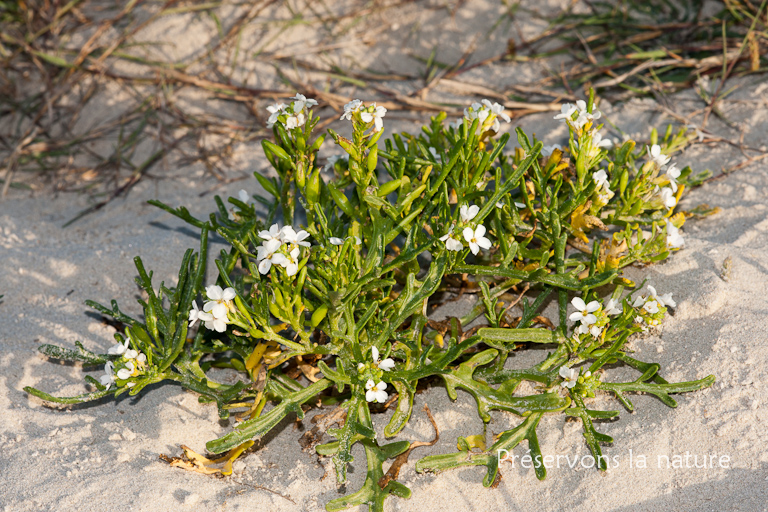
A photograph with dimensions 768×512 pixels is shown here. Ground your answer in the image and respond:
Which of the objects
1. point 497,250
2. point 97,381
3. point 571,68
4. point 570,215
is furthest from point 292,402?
point 571,68

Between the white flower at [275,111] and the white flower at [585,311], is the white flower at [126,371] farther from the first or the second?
the white flower at [585,311]

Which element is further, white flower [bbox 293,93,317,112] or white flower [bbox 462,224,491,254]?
white flower [bbox 293,93,317,112]

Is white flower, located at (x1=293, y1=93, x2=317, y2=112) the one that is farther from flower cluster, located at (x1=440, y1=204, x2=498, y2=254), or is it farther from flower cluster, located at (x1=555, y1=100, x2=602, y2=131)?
flower cluster, located at (x1=555, y1=100, x2=602, y2=131)

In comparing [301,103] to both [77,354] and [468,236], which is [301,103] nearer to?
[468,236]

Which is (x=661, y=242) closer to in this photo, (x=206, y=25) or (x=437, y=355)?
(x=437, y=355)

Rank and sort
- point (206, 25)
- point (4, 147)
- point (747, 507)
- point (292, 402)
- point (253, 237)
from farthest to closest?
point (206, 25) < point (4, 147) < point (253, 237) < point (292, 402) < point (747, 507)

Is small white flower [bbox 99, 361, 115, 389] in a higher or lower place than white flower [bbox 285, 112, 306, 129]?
lower

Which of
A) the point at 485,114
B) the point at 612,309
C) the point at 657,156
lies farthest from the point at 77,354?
the point at 657,156

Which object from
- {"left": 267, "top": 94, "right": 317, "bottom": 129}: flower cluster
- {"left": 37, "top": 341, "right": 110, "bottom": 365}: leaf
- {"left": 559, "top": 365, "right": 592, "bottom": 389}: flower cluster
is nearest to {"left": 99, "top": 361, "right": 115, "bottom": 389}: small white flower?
{"left": 37, "top": 341, "right": 110, "bottom": 365}: leaf
